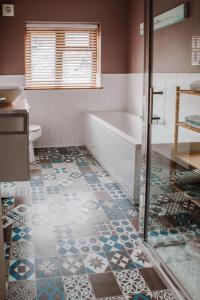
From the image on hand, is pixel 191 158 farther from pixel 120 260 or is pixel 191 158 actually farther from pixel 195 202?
pixel 120 260

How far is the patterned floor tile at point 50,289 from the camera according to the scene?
6.66ft

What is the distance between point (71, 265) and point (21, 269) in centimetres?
32

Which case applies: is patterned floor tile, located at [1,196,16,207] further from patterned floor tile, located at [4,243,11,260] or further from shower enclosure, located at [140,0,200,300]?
shower enclosure, located at [140,0,200,300]

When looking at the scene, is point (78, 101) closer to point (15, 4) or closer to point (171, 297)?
point (15, 4)

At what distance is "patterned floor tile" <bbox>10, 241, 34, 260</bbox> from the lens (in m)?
2.45

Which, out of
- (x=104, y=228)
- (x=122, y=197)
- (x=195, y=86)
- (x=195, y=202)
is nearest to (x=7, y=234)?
(x=104, y=228)

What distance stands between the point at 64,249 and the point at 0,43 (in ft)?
11.7

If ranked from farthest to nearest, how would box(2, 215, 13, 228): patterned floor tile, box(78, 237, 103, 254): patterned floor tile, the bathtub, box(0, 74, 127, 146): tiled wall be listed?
box(0, 74, 127, 146): tiled wall < the bathtub < box(2, 215, 13, 228): patterned floor tile < box(78, 237, 103, 254): patterned floor tile

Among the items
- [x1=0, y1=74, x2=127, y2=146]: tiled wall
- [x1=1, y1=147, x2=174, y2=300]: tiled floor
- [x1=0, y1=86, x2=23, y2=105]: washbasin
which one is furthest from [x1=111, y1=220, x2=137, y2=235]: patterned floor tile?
[x1=0, y1=74, x2=127, y2=146]: tiled wall

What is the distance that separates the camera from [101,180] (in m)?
4.07

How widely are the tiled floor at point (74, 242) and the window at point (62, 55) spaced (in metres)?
1.81

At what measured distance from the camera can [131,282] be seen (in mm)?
2168

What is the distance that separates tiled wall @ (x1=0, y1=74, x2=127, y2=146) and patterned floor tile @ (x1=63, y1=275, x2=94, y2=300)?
3.55 meters

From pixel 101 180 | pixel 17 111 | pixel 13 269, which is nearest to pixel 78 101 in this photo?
pixel 101 180
